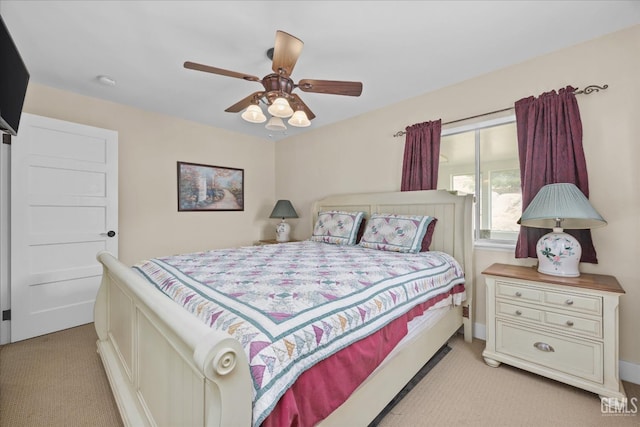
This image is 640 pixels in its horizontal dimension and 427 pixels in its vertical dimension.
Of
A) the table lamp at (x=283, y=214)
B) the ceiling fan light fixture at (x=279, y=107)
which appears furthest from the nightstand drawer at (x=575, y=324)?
the table lamp at (x=283, y=214)

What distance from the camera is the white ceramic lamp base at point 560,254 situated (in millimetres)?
1923

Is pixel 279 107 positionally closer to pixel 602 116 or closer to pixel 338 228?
pixel 338 228

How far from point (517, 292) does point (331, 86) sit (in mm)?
1979

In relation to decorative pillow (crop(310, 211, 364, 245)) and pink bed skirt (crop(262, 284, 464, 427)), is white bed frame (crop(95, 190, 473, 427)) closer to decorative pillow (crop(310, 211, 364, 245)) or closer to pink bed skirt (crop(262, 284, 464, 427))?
pink bed skirt (crop(262, 284, 464, 427))

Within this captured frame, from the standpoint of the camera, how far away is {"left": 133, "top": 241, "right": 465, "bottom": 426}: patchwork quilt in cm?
92

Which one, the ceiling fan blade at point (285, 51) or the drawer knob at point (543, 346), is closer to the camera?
the ceiling fan blade at point (285, 51)

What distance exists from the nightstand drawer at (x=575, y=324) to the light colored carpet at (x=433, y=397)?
41 centimetres

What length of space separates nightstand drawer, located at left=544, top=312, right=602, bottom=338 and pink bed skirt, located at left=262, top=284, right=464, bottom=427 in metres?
1.25

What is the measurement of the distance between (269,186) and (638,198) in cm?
419

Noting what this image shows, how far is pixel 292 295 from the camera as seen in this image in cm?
131

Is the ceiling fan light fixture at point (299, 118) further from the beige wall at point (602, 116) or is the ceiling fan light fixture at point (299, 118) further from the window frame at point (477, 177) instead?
the window frame at point (477, 177)

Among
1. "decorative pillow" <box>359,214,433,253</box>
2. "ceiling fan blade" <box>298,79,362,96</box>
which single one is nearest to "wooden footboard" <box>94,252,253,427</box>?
"ceiling fan blade" <box>298,79,362,96</box>

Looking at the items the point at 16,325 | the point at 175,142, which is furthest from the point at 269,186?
the point at 16,325

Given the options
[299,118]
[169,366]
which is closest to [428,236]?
[299,118]
